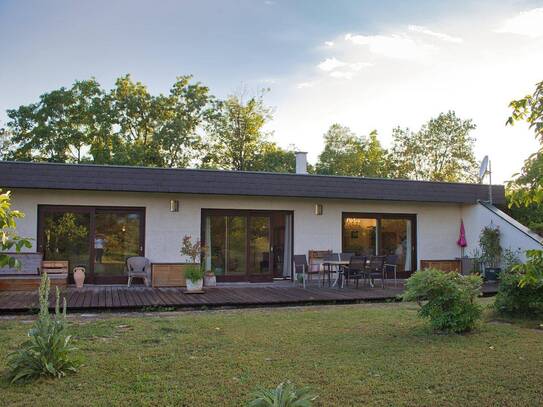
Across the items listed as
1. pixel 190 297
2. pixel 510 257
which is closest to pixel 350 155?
pixel 510 257

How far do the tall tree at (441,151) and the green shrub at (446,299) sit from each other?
78.5 ft

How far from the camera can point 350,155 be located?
32.7 meters

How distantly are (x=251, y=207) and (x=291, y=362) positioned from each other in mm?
8071

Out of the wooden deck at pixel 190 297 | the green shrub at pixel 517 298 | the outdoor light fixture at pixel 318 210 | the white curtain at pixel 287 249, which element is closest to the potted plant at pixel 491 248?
the wooden deck at pixel 190 297

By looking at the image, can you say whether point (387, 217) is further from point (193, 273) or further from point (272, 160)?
point (272, 160)

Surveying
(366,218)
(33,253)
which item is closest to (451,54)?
(366,218)

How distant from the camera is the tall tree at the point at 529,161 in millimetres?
3139

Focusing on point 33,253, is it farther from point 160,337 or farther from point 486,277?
point 486,277

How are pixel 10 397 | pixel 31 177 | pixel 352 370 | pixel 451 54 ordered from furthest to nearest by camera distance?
1. pixel 451 54
2. pixel 31 177
3. pixel 352 370
4. pixel 10 397

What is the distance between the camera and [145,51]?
15703 mm

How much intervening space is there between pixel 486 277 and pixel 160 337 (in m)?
10.0

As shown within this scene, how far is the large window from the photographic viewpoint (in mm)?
13703

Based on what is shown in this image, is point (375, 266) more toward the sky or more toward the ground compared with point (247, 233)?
more toward the ground

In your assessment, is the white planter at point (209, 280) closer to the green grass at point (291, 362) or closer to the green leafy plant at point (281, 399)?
the green grass at point (291, 362)
